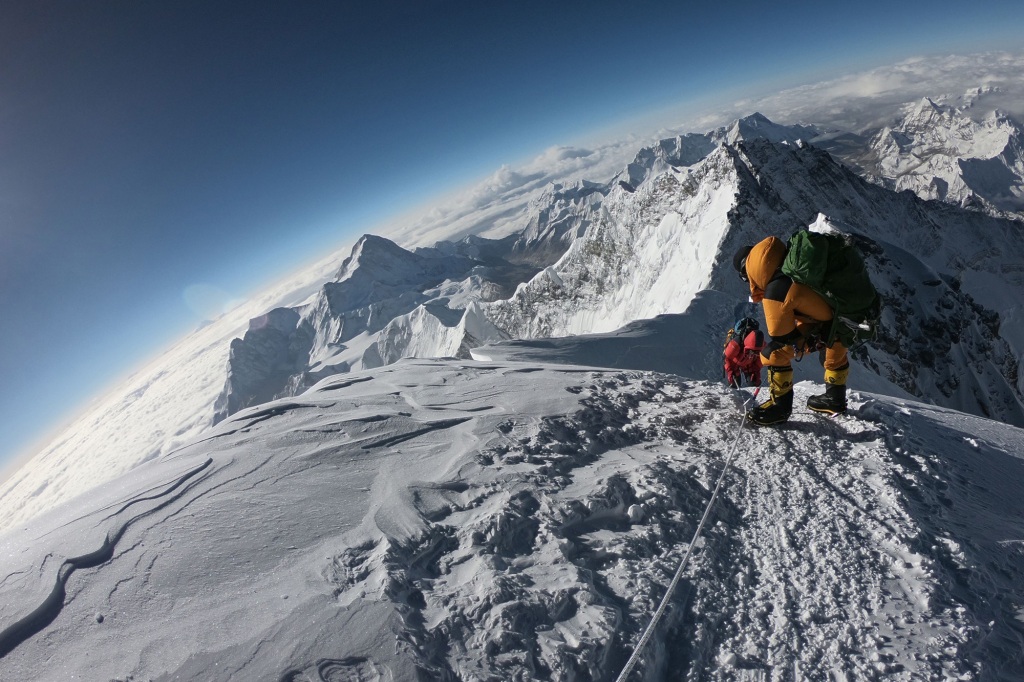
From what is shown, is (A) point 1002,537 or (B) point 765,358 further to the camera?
(B) point 765,358

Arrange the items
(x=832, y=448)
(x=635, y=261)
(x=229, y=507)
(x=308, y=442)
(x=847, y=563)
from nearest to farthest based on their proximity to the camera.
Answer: (x=847, y=563)
(x=229, y=507)
(x=832, y=448)
(x=308, y=442)
(x=635, y=261)

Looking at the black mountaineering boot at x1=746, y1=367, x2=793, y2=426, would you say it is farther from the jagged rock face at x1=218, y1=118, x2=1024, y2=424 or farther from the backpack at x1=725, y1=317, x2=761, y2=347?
the jagged rock face at x1=218, y1=118, x2=1024, y2=424

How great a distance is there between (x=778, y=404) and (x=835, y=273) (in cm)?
212

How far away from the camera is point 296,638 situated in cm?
380

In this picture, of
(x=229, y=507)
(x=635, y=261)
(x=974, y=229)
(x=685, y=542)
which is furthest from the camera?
(x=974, y=229)

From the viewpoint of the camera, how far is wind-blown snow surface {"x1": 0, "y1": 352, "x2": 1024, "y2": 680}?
3654 millimetres

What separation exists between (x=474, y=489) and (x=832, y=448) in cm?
495

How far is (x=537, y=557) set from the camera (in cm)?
456

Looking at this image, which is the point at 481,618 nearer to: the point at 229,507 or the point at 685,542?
the point at 685,542

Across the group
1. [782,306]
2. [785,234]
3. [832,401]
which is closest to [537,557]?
[782,306]

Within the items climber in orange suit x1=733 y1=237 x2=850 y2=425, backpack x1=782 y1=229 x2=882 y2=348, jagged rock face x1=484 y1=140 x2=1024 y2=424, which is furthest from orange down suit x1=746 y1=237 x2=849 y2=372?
jagged rock face x1=484 y1=140 x2=1024 y2=424

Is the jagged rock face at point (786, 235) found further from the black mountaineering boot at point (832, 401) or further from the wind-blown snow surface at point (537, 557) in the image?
the wind-blown snow surface at point (537, 557)

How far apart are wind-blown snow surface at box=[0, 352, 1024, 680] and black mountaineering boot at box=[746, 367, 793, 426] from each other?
23 cm

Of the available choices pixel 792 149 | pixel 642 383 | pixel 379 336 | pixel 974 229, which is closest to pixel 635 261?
pixel 792 149
